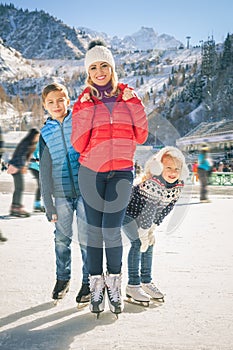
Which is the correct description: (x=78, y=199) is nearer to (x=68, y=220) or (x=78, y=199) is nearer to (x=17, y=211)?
(x=68, y=220)

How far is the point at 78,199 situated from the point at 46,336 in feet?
2.42

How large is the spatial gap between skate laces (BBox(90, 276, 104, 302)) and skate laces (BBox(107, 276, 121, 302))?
41 millimetres

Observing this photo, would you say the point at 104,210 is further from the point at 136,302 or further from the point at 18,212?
the point at 18,212

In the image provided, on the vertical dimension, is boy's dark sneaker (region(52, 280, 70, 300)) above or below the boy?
below

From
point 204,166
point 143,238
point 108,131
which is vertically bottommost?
point 143,238

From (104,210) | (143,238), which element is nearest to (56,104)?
(104,210)

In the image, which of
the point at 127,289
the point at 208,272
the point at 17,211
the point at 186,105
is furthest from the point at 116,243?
the point at 186,105

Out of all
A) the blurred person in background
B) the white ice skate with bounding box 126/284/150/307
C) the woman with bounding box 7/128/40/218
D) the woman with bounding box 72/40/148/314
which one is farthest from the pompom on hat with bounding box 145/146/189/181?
the blurred person in background

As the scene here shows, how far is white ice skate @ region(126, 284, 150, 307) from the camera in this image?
6.49 ft

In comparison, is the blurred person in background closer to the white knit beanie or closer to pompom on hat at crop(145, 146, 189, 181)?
pompom on hat at crop(145, 146, 189, 181)

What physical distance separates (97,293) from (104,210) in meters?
0.42

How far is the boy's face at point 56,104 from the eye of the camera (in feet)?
6.89

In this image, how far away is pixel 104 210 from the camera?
1.88 meters

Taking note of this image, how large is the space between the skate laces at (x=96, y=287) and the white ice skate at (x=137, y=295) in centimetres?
22
